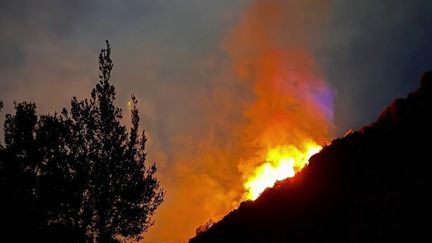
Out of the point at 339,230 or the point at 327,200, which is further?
the point at 327,200

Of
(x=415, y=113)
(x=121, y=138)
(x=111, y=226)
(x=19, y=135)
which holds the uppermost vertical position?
(x=19, y=135)

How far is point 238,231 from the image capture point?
98.6 ft

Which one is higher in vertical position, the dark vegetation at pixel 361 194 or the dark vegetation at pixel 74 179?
the dark vegetation at pixel 74 179

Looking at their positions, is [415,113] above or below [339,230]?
above

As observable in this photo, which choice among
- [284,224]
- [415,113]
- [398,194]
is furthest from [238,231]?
[415,113]

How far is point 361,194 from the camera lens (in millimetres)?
25672

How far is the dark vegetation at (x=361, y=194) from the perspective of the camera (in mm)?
22672

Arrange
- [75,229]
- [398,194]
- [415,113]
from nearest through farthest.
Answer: [398,194] → [415,113] → [75,229]

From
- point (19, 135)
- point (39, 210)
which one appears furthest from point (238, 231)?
point (19, 135)

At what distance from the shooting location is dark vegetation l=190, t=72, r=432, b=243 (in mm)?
22672

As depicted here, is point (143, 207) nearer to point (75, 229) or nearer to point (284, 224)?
point (75, 229)

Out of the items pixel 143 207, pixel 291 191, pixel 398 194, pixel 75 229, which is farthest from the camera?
pixel 143 207

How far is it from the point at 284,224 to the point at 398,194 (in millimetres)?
7624

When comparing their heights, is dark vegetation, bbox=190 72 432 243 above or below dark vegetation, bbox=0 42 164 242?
below
